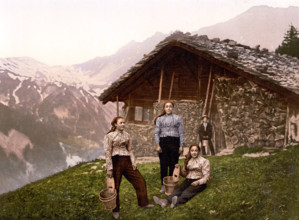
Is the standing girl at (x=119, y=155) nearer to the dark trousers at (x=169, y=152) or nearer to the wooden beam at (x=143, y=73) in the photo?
the dark trousers at (x=169, y=152)

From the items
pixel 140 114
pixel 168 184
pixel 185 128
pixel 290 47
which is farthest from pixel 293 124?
pixel 140 114

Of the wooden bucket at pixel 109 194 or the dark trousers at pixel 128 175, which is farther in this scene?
the dark trousers at pixel 128 175

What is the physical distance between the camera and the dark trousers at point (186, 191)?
453 centimetres

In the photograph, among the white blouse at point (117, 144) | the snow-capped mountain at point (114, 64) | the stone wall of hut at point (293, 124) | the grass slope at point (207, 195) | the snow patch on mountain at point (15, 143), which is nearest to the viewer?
the grass slope at point (207, 195)

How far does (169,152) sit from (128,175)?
0.86 metres

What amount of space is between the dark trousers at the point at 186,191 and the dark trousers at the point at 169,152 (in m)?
0.43

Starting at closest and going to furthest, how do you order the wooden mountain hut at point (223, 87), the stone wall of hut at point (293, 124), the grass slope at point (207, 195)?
the grass slope at point (207, 195) < the stone wall of hut at point (293, 124) < the wooden mountain hut at point (223, 87)

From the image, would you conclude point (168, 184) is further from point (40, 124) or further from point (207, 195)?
point (40, 124)

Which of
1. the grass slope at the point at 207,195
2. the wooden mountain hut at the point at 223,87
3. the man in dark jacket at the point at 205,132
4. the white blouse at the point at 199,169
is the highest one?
the wooden mountain hut at the point at 223,87

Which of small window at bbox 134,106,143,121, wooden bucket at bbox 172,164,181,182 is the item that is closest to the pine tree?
small window at bbox 134,106,143,121

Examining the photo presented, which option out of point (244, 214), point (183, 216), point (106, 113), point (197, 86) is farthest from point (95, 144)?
point (244, 214)

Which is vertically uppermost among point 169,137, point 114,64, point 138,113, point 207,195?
point 114,64

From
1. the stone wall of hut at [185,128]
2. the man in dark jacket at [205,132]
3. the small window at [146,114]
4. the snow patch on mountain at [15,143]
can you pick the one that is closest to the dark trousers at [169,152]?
the stone wall of hut at [185,128]

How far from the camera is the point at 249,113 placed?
6918 mm
